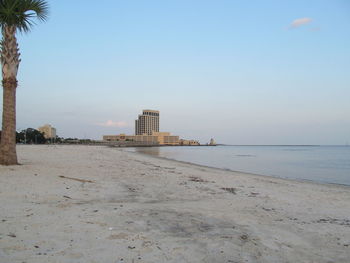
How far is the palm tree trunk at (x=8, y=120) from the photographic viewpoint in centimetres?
1080

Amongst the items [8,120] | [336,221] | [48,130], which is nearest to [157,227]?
[336,221]

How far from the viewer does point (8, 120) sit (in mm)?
10844

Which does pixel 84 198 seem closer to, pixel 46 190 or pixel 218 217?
pixel 46 190

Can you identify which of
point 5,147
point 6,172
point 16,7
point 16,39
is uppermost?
point 16,7

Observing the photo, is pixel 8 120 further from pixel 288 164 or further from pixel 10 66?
pixel 288 164

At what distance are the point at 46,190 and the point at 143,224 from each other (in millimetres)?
3667

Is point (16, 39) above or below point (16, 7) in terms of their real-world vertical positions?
below

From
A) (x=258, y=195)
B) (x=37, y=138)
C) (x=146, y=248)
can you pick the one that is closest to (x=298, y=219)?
(x=258, y=195)

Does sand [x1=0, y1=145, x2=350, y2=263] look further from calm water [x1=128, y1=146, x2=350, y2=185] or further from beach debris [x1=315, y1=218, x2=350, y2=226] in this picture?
calm water [x1=128, y1=146, x2=350, y2=185]

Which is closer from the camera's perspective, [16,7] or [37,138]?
[16,7]

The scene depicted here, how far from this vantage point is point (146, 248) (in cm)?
368

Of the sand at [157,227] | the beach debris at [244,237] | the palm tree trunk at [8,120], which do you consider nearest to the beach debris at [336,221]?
the sand at [157,227]

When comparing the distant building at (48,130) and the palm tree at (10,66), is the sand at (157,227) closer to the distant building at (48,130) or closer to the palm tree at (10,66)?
the palm tree at (10,66)

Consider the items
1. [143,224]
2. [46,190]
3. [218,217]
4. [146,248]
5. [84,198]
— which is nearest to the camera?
[146,248]
